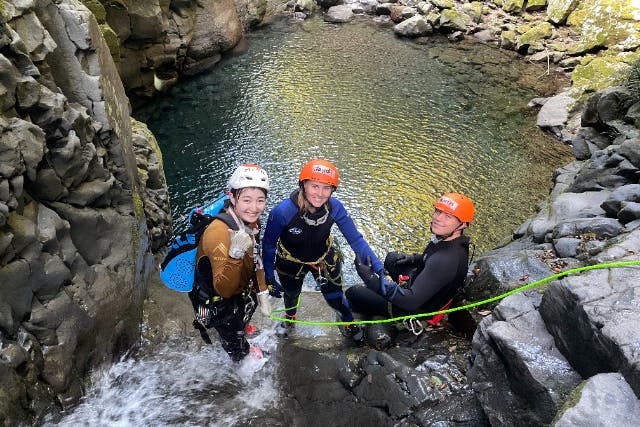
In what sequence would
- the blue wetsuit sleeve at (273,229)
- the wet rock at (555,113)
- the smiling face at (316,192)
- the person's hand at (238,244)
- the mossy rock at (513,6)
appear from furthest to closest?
the mossy rock at (513,6), the wet rock at (555,113), the blue wetsuit sleeve at (273,229), the smiling face at (316,192), the person's hand at (238,244)

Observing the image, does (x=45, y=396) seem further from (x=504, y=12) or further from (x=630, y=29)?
(x=504, y=12)

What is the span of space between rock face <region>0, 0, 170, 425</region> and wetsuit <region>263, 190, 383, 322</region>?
98.4 inches

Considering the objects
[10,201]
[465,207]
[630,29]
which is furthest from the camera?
[630,29]

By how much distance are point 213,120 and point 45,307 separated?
14374 mm

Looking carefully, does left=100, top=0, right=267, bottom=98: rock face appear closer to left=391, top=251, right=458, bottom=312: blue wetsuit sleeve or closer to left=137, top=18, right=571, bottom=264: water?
left=137, top=18, right=571, bottom=264: water

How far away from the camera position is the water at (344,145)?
6812 millimetres

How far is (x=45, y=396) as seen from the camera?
5.68 m

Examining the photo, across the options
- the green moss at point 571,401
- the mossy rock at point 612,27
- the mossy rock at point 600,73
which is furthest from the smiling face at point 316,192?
the mossy rock at point 612,27

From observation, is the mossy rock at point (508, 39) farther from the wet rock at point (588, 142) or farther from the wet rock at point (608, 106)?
the wet rock at point (588, 142)

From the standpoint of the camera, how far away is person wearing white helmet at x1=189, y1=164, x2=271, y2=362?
17.5ft

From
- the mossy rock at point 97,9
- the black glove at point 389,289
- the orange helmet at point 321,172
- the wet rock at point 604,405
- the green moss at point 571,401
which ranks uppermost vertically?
the mossy rock at point 97,9

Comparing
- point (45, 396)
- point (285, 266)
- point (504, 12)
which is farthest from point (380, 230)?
point (504, 12)

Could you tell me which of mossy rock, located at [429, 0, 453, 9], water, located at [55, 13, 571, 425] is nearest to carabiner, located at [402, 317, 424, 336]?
water, located at [55, 13, 571, 425]

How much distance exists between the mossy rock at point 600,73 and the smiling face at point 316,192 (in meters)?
17.8
